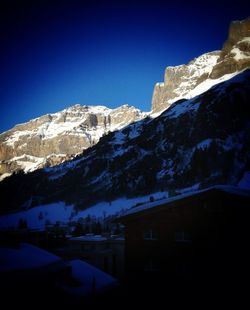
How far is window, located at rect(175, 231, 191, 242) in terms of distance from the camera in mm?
27334

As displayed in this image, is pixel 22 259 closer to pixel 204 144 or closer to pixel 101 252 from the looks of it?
pixel 101 252

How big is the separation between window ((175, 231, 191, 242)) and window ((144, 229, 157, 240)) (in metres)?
2.26

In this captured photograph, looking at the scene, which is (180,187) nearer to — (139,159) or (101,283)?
(139,159)

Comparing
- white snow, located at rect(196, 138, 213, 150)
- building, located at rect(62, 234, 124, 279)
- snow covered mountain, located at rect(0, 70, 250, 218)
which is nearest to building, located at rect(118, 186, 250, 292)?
building, located at rect(62, 234, 124, 279)

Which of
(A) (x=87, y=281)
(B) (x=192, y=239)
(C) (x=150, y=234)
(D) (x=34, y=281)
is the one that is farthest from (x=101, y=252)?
(D) (x=34, y=281)

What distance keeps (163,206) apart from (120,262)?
2187 cm

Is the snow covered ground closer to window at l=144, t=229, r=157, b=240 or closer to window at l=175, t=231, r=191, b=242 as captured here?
window at l=144, t=229, r=157, b=240

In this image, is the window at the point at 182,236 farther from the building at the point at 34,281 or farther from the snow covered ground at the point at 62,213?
the snow covered ground at the point at 62,213

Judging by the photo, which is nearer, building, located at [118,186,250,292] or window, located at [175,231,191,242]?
building, located at [118,186,250,292]

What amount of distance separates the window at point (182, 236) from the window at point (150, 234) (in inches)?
88.9

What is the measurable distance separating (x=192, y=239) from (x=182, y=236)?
3.81 ft

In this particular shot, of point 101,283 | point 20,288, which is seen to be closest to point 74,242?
point 101,283

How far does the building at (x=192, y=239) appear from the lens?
24828 mm

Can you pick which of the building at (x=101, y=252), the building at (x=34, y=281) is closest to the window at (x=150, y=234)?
the building at (x=34, y=281)
